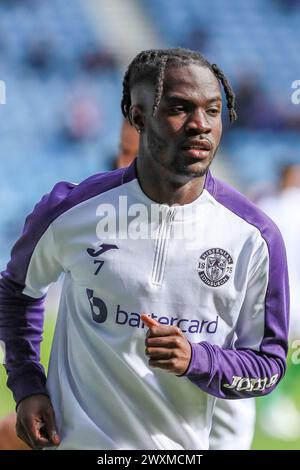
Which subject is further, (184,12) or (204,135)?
(184,12)

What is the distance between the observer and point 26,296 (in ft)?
7.29

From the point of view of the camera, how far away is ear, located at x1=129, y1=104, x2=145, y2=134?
6.84 ft

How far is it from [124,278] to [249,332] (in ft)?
0.98

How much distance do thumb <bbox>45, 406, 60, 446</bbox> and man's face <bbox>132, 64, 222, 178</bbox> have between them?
60 cm

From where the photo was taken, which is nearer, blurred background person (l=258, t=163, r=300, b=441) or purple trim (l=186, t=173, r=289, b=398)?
purple trim (l=186, t=173, r=289, b=398)

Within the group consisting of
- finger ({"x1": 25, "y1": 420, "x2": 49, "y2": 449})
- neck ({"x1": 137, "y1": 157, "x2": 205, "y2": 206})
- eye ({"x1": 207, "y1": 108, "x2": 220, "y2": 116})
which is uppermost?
eye ({"x1": 207, "y1": 108, "x2": 220, "y2": 116})

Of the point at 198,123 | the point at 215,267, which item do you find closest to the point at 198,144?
the point at 198,123

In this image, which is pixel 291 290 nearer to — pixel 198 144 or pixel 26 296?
pixel 26 296

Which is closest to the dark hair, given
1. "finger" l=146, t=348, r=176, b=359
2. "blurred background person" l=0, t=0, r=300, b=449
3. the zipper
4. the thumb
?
the zipper

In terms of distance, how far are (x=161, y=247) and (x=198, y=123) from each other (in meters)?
0.29

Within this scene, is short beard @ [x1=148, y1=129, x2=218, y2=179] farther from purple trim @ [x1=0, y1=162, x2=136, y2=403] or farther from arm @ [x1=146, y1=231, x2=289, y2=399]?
arm @ [x1=146, y1=231, x2=289, y2=399]
